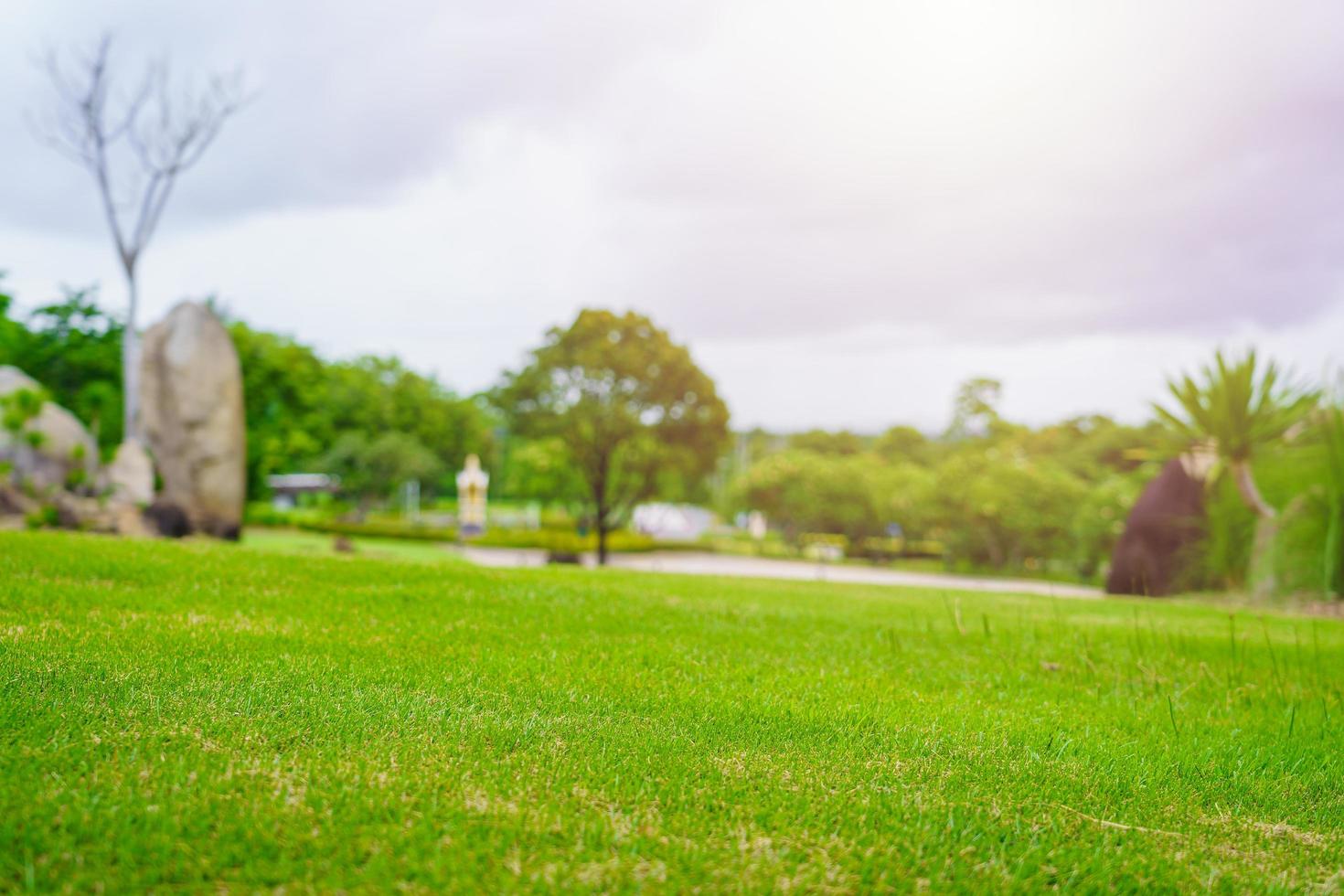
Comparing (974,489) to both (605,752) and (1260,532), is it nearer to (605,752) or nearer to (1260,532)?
(1260,532)

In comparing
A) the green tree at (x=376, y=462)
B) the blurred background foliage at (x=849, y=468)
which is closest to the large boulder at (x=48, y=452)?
the blurred background foliage at (x=849, y=468)

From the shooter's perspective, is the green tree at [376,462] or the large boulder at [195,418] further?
the green tree at [376,462]

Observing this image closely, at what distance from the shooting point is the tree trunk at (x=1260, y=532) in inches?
461

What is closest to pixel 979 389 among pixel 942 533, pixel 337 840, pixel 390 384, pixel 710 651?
pixel 942 533

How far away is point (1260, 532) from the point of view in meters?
12.8

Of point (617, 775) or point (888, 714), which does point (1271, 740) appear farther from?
point (617, 775)

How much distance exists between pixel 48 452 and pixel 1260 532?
1719cm

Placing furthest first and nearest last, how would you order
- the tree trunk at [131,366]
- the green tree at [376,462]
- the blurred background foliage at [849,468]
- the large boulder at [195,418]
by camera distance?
the green tree at [376,462], the tree trunk at [131,366], the large boulder at [195,418], the blurred background foliage at [849,468]

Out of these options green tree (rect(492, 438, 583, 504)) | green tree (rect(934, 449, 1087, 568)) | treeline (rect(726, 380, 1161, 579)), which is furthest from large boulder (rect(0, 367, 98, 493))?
green tree (rect(934, 449, 1087, 568))

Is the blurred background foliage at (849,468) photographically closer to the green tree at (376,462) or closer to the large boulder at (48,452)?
the green tree at (376,462)

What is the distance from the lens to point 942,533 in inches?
1104

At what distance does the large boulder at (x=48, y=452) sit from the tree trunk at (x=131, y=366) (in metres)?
3.33

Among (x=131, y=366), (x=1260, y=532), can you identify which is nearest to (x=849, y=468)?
(x=1260, y=532)

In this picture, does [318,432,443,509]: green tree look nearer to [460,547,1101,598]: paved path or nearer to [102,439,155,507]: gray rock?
[460,547,1101,598]: paved path
